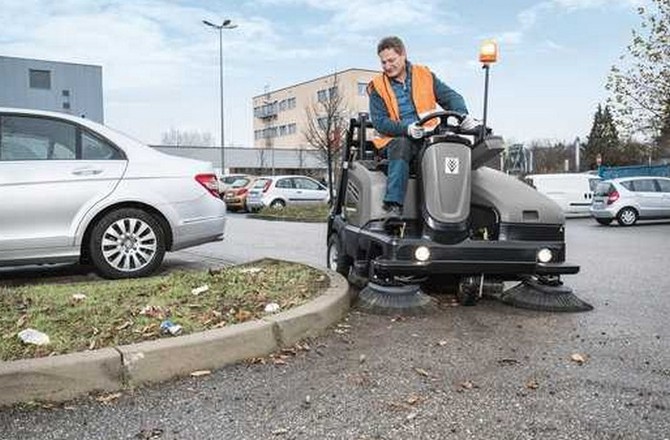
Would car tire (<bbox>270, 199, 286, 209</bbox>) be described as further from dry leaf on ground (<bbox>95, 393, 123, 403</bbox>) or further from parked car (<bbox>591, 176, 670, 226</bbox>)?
dry leaf on ground (<bbox>95, 393, 123, 403</bbox>)

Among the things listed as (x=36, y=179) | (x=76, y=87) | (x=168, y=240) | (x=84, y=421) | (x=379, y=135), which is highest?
(x=76, y=87)

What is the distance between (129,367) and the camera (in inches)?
149

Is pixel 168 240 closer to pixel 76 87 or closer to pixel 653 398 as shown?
pixel 653 398

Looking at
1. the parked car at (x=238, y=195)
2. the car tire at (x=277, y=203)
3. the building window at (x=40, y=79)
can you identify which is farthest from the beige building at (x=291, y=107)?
the car tire at (x=277, y=203)

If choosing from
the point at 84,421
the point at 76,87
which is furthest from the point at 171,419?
the point at 76,87

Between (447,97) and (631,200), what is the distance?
633 inches

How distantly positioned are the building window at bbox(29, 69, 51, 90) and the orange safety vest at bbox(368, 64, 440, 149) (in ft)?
195

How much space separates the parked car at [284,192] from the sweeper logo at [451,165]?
19689 mm

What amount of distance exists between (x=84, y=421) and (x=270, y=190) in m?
22.0

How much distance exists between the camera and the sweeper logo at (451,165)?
17.5 ft

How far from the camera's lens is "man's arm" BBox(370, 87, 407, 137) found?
5.64m

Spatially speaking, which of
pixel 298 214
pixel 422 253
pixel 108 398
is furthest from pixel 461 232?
pixel 298 214

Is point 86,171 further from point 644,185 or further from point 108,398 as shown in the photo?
point 644,185

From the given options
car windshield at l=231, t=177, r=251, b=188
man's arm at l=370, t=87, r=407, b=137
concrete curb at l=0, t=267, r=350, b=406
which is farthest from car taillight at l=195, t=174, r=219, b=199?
car windshield at l=231, t=177, r=251, b=188
